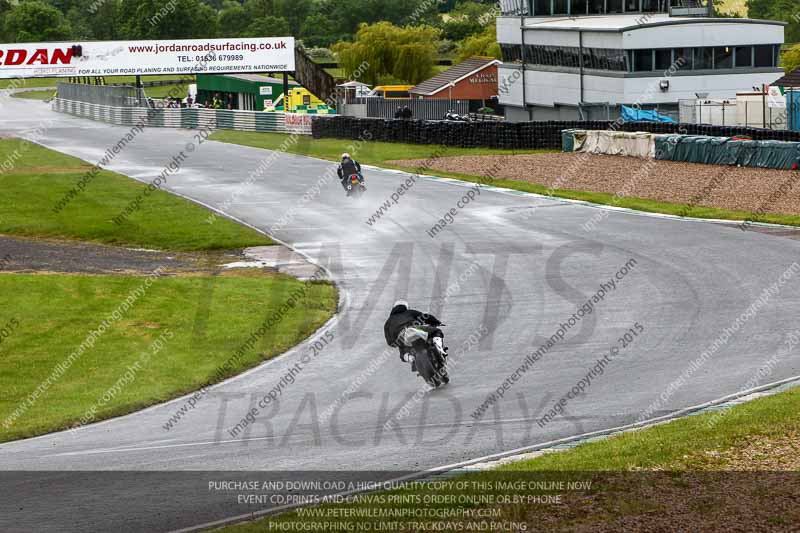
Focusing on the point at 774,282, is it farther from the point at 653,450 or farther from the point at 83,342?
the point at 83,342

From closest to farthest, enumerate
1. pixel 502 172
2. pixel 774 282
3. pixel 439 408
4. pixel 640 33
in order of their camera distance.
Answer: pixel 439 408, pixel 774 282, pixel 502 172, pixel 640 33

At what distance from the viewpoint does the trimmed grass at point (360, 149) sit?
4831cm

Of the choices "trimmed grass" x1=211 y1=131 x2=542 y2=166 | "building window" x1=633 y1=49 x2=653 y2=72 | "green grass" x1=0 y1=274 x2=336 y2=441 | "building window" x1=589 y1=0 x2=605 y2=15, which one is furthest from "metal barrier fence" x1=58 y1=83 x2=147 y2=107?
"green grass" x1=0 y1=274 x2=336 y2=441

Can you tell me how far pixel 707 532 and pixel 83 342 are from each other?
42.4ft

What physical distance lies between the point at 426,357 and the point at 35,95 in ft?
336

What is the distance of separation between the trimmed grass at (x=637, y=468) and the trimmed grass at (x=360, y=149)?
1337 inches

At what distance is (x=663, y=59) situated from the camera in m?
57.8

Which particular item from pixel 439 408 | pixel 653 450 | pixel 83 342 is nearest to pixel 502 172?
pixel 83 342

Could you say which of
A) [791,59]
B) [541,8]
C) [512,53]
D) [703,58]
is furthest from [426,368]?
[791,59]

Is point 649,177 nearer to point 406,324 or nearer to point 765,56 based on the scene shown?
point 406,324

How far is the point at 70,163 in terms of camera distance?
47750 mm

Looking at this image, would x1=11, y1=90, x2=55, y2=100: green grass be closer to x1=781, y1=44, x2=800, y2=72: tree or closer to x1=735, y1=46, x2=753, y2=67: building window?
x1=781, y1=44, x2=800, y2=72: tree

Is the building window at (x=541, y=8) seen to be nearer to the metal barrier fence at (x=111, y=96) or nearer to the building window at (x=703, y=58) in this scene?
the building window at (x=703, y=58)

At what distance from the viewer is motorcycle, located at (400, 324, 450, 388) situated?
15.1 m
